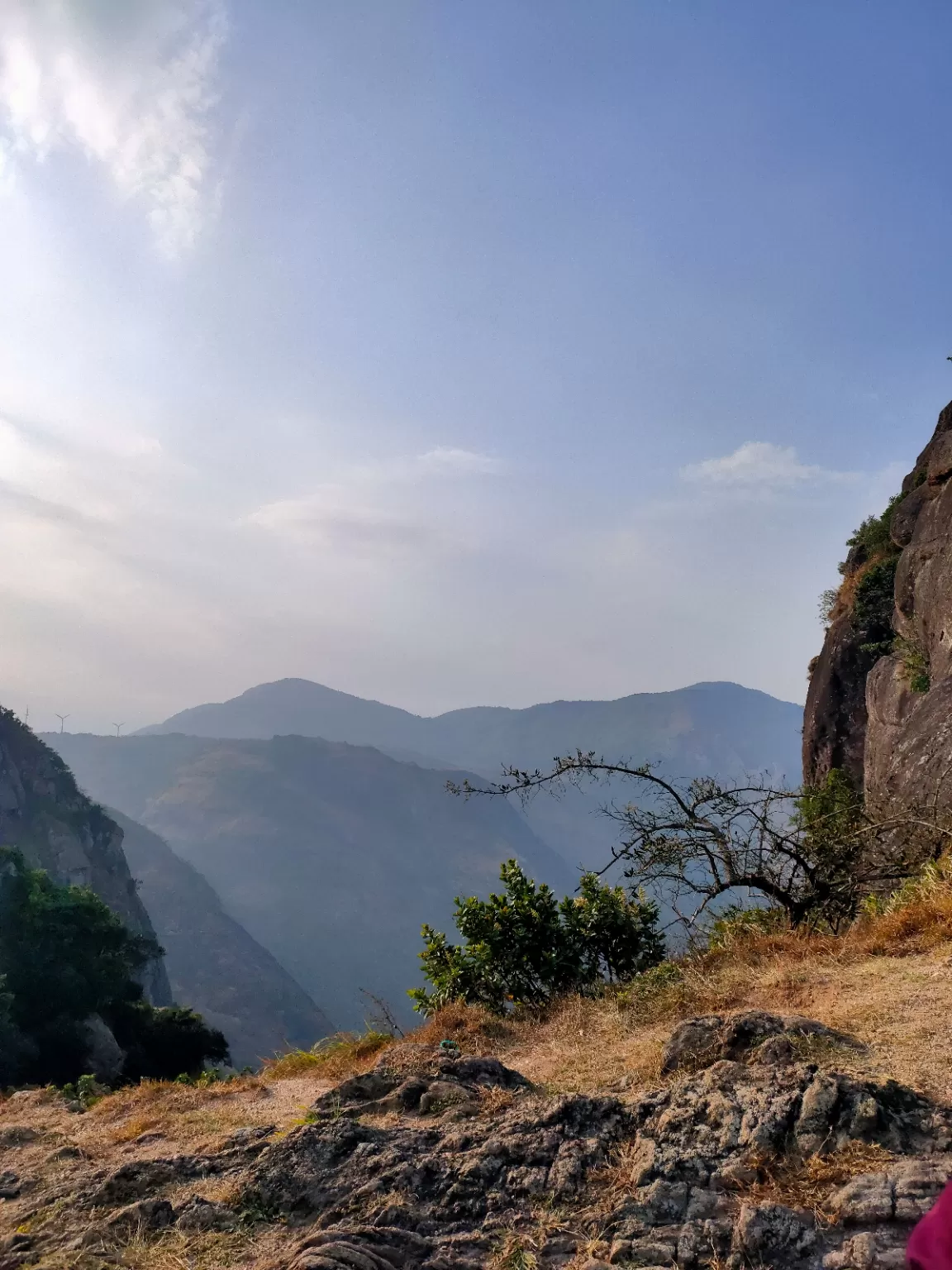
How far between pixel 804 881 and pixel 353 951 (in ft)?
671

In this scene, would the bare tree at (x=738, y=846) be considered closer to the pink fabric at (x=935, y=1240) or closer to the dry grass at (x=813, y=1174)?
the dry grass at (x=813, y=1174)

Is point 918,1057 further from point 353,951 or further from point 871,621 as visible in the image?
point 353,951

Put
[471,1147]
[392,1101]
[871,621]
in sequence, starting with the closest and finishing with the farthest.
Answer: [471,1147] < [392,1101] < [871,621]

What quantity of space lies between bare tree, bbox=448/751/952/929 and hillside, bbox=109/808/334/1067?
4190 inches

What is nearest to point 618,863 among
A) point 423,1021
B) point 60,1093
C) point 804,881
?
point 804,881

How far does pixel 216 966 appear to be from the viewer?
130 metres

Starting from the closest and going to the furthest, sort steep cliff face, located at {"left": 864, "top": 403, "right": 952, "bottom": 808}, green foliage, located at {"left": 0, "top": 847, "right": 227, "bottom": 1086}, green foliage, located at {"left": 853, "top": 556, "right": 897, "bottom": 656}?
steep cliff face, located at {"left": 864, "top": 403, "right": 952, "bottom": 808} < green foliage, located at {"left": 853, "top": 556, "right": 897, "bottom": 656} < green foliage, located at {"left": 0, "top": 847, "right": 227, "bottom": 1086}

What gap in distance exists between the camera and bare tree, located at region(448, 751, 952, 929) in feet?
27.9

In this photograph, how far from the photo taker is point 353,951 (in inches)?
7643

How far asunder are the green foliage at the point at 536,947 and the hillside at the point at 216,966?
4085 inches

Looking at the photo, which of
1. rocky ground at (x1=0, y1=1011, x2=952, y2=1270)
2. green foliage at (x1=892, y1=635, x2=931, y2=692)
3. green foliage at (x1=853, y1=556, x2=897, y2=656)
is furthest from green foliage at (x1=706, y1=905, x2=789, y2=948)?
green foliage at (x1=853, y1=556, x2=897, y2=656)

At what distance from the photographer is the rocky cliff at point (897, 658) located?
11.0 meters

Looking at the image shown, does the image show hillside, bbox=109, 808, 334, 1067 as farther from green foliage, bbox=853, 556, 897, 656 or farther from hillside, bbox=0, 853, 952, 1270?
hillside, bbox=0, 853, 952, 1270

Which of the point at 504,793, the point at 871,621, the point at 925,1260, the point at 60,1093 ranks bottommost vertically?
the point at 60,1093
